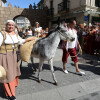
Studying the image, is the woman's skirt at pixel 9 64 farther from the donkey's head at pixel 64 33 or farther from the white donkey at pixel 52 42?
the donkey's head at pixel 64 33

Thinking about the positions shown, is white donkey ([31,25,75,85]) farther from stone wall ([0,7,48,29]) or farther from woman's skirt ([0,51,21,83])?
stone wall ([0,7,48,29])

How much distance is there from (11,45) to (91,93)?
2414 mm

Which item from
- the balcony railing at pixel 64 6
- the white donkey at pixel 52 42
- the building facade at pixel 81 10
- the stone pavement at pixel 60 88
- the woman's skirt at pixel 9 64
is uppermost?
the balcony railing at pixel 64 6

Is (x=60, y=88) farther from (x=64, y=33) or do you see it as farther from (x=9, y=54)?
(x=9, y=54)

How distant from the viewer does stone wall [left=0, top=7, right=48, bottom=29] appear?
18.2m

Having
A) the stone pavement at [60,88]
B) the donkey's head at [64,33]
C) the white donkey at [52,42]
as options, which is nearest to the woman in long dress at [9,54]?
the stone pavement at [60,88]

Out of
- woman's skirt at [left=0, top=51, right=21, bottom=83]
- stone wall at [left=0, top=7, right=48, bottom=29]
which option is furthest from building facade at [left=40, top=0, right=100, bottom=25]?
woman's skirt at [left=0, top=51, right=21, bottom=83]

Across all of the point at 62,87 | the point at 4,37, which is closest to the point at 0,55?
the point at 4,37

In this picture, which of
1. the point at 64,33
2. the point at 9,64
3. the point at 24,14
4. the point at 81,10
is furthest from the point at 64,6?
the point at 9,64

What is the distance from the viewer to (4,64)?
7.95 ft

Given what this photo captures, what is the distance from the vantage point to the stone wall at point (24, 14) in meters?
18.2

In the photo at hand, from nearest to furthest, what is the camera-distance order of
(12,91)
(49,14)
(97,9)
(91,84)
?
(12,91) < (91,84) < (97,9) < (49,14)

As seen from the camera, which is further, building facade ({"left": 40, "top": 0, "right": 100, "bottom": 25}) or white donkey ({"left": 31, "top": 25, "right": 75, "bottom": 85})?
building facade ({"left": 40, "top": 0, "right": 100, "bottom": 25})

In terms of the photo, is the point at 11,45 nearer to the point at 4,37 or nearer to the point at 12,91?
the point at 4,37
